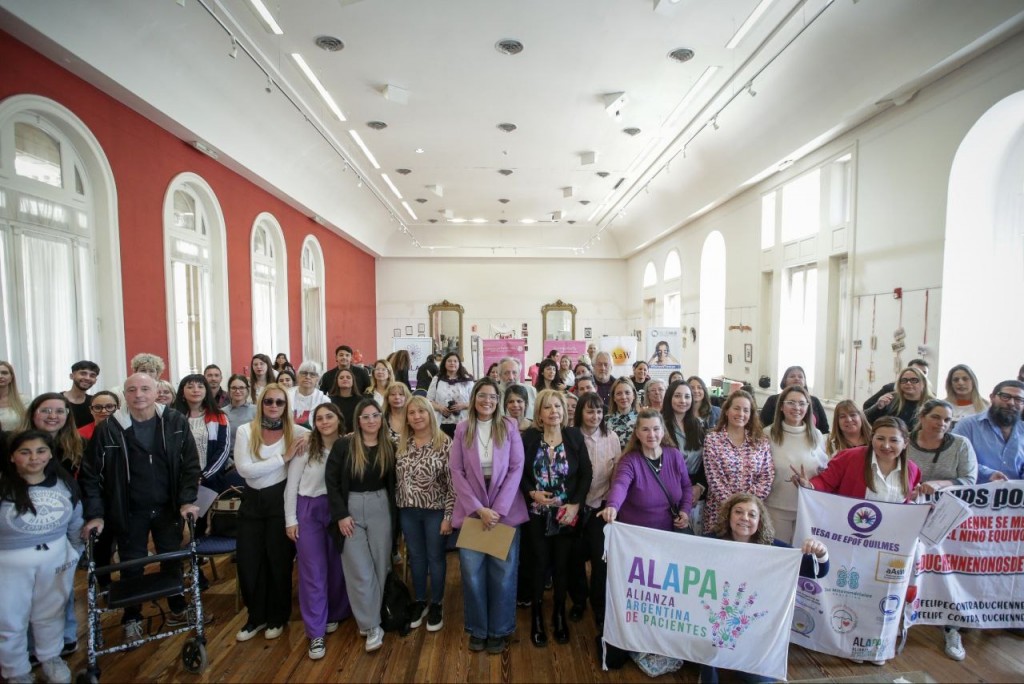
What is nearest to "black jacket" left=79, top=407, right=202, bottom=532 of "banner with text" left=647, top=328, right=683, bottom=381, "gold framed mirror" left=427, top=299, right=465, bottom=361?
"banner with text" left=647, top=328, right=683, bottom=381

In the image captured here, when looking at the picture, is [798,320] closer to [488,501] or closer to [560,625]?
[560,625]

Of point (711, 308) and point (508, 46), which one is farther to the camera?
point (711, 308)

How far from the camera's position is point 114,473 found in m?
2.92

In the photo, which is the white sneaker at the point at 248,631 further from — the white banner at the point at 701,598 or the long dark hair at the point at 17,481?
the white banner at the point at 701,598

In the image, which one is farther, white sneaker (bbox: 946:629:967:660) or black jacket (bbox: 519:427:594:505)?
black jacket (bbox: 519:427:594:505)

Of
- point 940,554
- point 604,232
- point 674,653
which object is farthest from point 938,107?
point 604,232

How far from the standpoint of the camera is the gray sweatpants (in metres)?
2.96

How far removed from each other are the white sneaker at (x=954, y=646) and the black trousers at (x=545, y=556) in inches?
94.4

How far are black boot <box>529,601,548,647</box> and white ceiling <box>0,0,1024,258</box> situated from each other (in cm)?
544

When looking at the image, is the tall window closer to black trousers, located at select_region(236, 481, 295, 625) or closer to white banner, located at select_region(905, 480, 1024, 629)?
white banner, located at select_region(905, 480, 1024, 629)

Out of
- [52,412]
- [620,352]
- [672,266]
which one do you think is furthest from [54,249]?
[672,266]

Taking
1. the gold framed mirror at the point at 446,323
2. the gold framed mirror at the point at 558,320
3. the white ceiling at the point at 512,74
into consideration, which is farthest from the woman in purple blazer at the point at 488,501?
the gold framed mirror at the point at 558,320

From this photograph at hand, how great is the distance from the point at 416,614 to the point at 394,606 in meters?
0.20

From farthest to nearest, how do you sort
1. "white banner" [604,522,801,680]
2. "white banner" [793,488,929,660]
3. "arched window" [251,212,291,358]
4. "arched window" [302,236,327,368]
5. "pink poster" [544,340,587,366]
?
"arched window" [302,236,327,368] → "pink poster" [544,340,587,366] → "arched window" [251,212,291,358] → "white banner" [793,488,929,660] → "white banner" [604,522,801,680]
